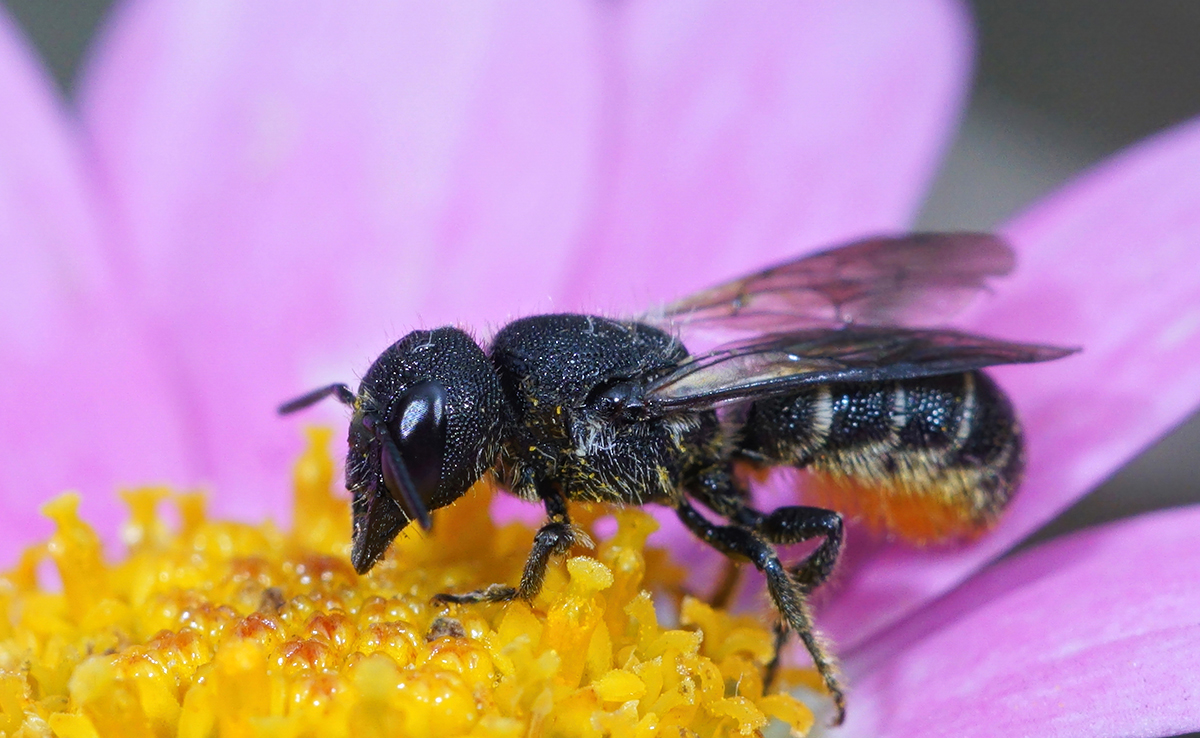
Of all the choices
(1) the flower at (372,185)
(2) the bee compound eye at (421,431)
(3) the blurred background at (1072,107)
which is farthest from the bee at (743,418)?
(3) the blurred background at (1072,107)

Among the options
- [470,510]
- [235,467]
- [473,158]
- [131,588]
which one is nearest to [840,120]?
[473,158]

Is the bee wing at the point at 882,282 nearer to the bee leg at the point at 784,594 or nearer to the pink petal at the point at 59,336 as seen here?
the bee leg at the point at 784,594

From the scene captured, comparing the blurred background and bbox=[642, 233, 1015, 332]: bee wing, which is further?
the blurred background

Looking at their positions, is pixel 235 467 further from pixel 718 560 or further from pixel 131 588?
pixel 718 560

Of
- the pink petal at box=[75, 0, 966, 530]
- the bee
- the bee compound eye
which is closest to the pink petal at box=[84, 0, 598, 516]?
the pink petal at box=[75, 0, 966, 530]

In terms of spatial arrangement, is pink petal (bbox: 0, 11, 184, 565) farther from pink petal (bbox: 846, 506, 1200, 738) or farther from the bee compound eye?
pink petal (bbox: 846, 506, 1200, 738)

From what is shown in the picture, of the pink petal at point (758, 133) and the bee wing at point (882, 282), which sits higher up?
the pink petal at point (758, 133)
